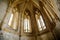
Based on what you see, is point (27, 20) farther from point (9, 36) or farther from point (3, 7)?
point (3, 7)

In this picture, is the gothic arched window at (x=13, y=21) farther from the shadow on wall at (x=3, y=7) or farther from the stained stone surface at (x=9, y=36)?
the shadow on wall at (x=3, y=7)

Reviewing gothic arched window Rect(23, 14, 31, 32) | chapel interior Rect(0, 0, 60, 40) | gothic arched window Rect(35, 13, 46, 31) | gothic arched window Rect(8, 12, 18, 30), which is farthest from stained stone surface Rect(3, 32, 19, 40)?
gothic arched window Rect(35, 13, 46, 31)

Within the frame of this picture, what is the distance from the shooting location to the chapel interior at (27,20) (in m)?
14.4

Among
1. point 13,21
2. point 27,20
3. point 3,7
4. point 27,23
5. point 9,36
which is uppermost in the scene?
point 3,7

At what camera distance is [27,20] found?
16.7 m

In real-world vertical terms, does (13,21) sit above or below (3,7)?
below

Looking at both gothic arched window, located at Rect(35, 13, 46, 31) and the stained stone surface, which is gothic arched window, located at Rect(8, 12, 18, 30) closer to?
the stained stone surface

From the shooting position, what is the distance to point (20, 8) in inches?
653

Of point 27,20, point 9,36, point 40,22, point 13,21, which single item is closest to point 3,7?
point 13,21

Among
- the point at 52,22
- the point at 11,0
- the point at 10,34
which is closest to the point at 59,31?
the point at 52,22

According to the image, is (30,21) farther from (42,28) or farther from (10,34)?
(10,34)

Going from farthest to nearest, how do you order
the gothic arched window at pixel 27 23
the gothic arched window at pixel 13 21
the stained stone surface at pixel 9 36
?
the gothic arched window at pixel 27 23, the gothic arched window at pixel 13 21, the stained stone surface at pixel 9 36

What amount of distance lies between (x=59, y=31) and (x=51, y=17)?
3.00m

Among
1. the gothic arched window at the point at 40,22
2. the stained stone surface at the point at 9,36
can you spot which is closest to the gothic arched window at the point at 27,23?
the gothic arched window at the point at 40,22
